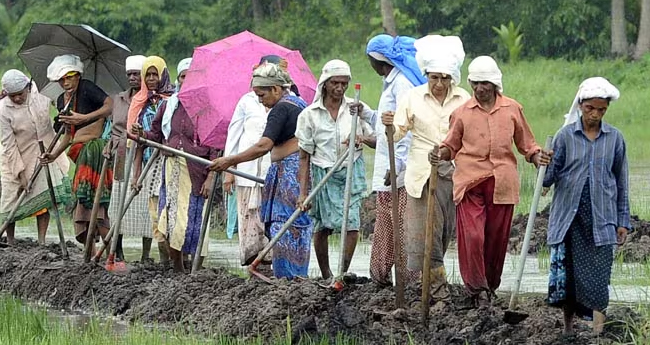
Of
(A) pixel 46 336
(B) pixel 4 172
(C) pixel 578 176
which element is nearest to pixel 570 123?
(C) pixel 578 176

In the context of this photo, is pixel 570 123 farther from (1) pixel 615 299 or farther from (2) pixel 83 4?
(2) pixel 83 4

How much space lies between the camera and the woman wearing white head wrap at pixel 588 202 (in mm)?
7801

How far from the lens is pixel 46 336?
789 cm

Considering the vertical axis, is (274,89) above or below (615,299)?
above

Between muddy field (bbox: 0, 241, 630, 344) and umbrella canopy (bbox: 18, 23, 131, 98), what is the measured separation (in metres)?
1.56

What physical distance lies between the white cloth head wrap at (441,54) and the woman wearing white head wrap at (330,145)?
0.86 m

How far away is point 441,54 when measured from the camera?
8602 millimetres

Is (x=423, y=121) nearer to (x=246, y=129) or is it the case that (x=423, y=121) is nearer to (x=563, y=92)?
(x=246, y=129)

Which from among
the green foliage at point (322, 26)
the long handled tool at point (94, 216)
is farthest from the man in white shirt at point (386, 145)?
the green foliage at point (322, 26)

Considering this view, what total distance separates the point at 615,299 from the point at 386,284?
1.43 metres

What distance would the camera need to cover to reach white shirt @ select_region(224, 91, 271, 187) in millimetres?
10219

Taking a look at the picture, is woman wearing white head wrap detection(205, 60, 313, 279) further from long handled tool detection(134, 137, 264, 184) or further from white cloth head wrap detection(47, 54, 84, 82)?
white cloth head wrap detection(47, 54, 84, 82)

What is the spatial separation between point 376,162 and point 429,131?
70 cm

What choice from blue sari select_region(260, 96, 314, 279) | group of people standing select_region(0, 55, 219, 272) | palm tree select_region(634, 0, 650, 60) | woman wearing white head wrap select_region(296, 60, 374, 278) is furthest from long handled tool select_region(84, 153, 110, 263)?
palm tree select_region(634, 0, 650, 60)
